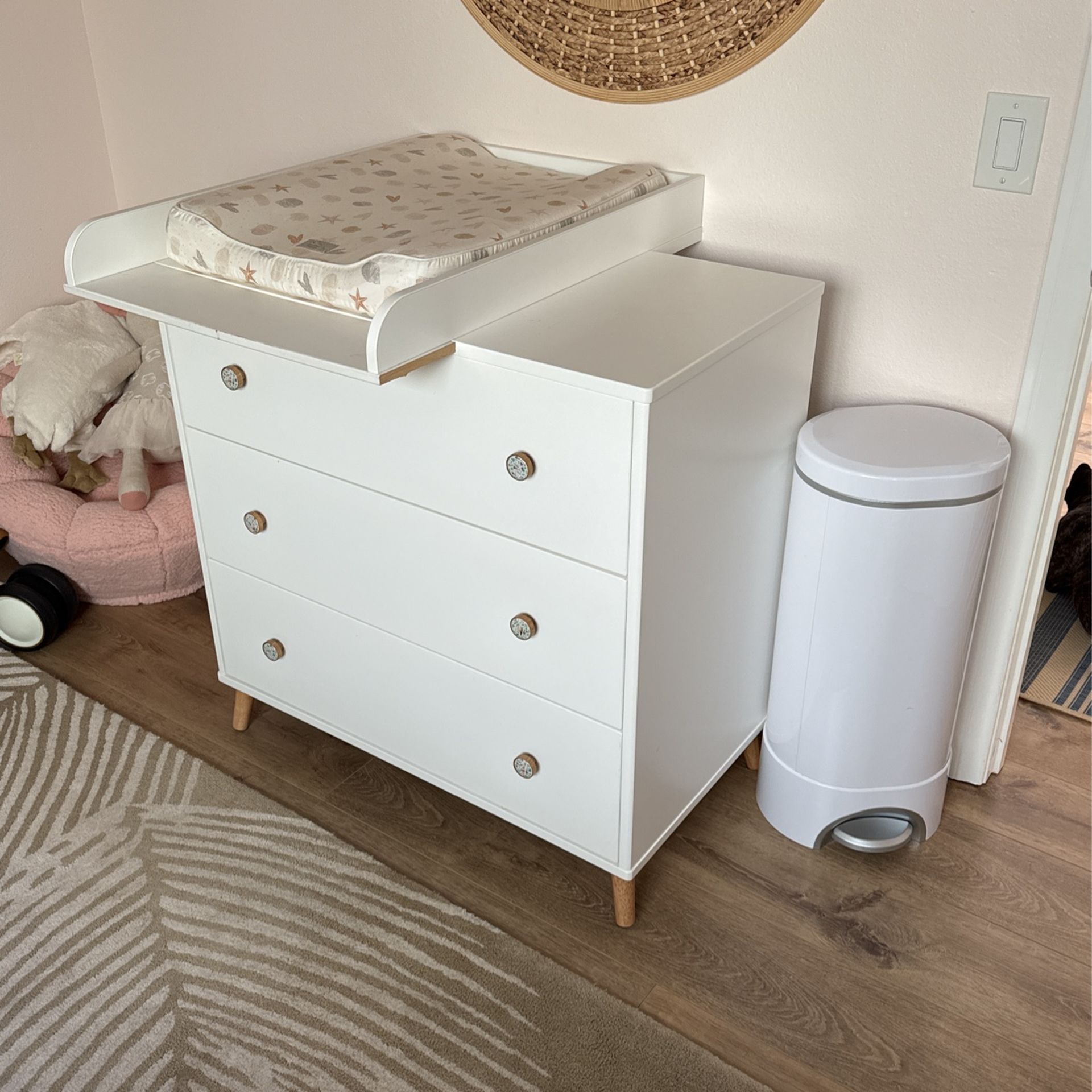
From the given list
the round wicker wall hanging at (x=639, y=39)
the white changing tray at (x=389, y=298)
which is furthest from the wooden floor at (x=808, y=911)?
the round wicker wall hanging at (x=639, y=39)

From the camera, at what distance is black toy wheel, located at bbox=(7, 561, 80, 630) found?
7.09 feet

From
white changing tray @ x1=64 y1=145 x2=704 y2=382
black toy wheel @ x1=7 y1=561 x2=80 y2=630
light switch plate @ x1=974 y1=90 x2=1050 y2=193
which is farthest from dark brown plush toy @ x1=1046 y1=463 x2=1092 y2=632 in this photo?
black toy wheel @ x1=7 y1=561 x2=80 y2=630

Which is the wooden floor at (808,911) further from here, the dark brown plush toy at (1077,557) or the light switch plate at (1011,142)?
the light switch plate at (1011,142)

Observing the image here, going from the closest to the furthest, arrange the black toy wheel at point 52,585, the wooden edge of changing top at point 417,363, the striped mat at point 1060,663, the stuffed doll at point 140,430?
1. the wooden edge of changing top at point 417,363
2. the striped mat at point 1060,663
3. the black toy wheel at point 52,585
4. the stuffed doll at point 140,430

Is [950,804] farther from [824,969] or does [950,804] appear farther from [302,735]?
[302,735]

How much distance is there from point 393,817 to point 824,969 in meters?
0.69

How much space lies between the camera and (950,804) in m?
1.83

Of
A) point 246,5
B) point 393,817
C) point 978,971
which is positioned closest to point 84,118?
point 246,5

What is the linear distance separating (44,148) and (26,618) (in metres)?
1.07

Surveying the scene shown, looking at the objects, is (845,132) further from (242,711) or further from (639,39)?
(242,711)

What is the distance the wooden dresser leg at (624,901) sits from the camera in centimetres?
159

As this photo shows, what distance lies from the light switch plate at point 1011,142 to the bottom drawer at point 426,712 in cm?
87

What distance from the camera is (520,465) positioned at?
1.35 m

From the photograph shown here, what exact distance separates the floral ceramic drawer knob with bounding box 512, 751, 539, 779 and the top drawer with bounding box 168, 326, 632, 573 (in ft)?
1.13
